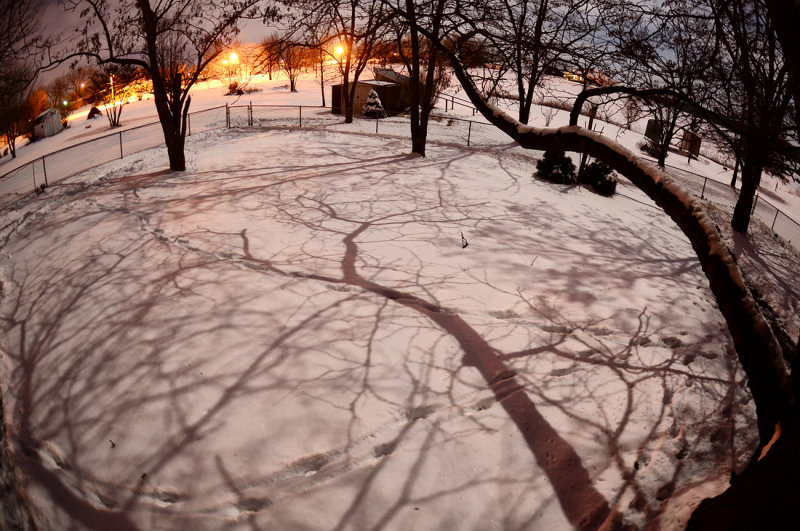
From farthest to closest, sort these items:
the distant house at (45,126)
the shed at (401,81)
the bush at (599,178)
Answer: the distant house at (45,126)
the shed at (401,81)
the bush at (599,178)

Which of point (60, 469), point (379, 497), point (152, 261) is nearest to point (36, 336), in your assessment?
point (152, 261)

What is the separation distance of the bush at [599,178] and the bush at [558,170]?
0.35 metres

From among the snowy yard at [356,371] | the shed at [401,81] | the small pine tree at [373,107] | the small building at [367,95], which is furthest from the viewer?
the shed at [401,81]

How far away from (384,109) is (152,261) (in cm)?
2378

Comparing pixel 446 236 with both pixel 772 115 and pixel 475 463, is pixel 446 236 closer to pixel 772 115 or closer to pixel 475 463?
pixel 475 463

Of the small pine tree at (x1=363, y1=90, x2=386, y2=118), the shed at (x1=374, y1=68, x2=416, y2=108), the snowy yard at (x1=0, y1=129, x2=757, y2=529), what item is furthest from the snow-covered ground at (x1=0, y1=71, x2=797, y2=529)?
the shed at (x1=374, y1=68, x2=416, y2=108)

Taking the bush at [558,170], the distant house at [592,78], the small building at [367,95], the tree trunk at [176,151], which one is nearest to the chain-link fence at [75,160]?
the tree trunk at [176,151]

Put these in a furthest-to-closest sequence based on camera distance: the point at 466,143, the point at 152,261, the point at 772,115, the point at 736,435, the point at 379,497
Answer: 1. the point at 466,143
2. the point at 772,115
3. the point at 152,261
4. the point at 736,435
5. the point at 379,497

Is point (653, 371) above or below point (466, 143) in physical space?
→ below

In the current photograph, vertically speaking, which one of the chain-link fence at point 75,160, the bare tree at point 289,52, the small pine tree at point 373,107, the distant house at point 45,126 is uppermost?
the bare tree at point 289,52

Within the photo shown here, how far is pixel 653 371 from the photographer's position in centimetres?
596

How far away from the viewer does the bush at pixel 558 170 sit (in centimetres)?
1511

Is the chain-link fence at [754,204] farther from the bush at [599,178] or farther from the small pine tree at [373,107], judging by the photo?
the small pine tree at [373,107]

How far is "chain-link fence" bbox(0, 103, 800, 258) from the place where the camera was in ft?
49.7
